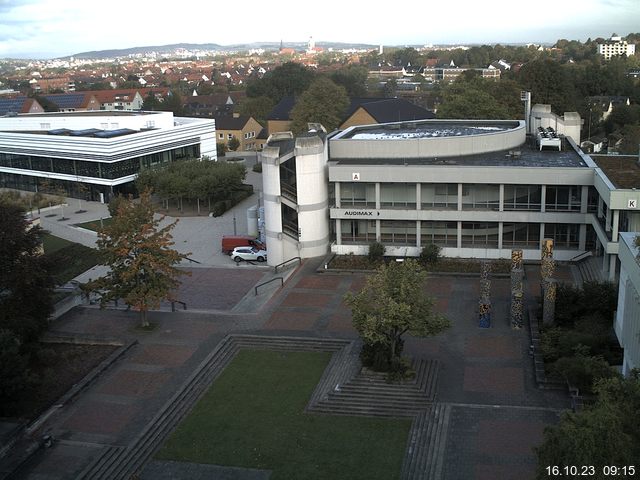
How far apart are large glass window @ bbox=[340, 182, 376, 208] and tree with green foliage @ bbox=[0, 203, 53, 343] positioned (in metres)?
16.7

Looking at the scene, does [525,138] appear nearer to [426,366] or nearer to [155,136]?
[426,366]

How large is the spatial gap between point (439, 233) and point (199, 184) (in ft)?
72.1

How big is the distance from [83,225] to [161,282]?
2577cm

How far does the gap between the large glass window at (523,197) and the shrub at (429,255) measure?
444cm

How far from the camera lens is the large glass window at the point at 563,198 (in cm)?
3638

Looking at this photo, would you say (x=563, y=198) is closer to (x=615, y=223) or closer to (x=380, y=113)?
(x=615, y=223)

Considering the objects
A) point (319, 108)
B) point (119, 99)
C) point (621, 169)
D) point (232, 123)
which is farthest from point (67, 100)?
point (621, 169)

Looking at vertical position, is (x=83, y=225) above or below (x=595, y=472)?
below

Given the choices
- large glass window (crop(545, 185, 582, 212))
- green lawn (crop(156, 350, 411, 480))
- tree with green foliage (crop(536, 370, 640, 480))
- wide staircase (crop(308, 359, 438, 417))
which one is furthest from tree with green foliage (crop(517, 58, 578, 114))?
tree with green foliage (crop(536, 370, 640, 480))

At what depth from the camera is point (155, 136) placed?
209ft

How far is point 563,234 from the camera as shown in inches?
1454

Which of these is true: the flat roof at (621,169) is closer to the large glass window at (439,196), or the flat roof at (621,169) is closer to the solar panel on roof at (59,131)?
the large glass window at (439,196)

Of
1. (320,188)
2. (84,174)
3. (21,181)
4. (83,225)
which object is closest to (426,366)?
(320,188)

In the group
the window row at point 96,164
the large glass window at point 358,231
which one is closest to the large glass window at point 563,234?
the large glass window at point 358,231
